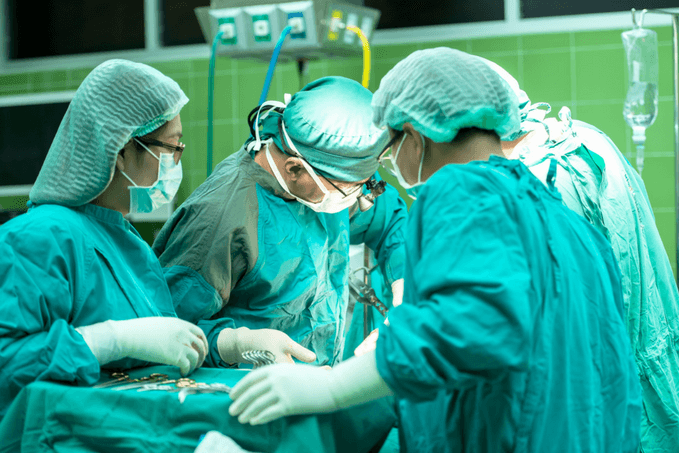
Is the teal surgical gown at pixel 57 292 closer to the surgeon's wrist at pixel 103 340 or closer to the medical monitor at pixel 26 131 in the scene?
the surgeon's wrist at pixel 103 340

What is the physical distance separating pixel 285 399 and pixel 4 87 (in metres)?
3.79

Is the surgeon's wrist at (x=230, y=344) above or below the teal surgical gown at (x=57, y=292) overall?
below

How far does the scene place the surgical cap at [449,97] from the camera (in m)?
1.02

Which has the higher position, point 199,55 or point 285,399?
point 199,55

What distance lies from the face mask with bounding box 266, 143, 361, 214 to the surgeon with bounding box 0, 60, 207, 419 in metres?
0.35

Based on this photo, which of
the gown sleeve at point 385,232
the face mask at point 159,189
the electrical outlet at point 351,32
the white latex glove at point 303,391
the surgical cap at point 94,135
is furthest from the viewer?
the electrical outlet at point 351,32

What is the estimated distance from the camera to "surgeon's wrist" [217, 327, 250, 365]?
1.50 m

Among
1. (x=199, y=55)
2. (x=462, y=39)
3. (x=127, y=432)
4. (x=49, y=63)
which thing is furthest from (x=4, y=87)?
(x=127, y=432)

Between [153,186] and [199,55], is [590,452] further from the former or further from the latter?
[199,55]

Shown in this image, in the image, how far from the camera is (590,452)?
930mm

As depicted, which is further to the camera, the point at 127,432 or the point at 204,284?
the point at 204,284

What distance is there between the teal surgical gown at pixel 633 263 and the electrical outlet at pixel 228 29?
1.66 meters

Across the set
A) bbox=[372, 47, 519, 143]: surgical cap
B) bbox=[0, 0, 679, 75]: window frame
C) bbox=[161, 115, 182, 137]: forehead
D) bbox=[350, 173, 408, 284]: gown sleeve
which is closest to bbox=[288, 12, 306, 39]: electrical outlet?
bbox=[0, 0, 679, 75]: window frame

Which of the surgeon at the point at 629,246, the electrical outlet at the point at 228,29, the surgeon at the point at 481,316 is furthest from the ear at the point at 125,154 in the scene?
the electrical outlet at the point at 228,29
